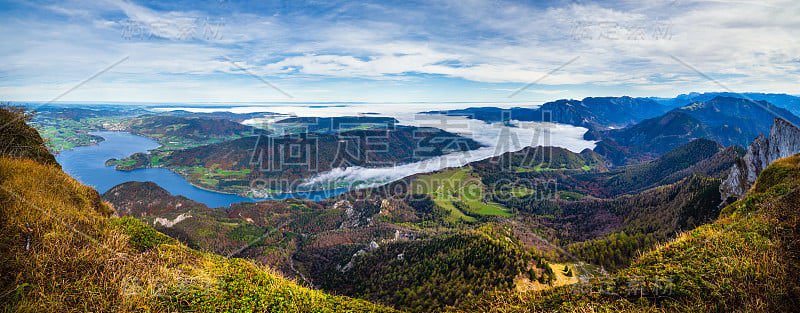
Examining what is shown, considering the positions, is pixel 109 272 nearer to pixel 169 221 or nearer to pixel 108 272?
pixel 108 272

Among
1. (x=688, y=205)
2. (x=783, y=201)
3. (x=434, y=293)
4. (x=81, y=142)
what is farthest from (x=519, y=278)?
(x=81, y=142)

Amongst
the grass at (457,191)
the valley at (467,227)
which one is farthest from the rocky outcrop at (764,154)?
the grass at (457,191)

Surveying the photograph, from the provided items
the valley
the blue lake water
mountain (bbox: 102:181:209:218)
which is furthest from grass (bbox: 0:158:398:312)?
the blue lake water

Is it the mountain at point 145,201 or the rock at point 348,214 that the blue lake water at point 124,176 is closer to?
the mountain at point 145,201

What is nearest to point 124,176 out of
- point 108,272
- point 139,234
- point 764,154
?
point 139,234

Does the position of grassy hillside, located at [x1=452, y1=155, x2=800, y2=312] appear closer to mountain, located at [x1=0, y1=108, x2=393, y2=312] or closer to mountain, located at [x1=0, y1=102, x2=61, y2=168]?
mountain, located at [x1=0, y1=108, x2=393, y2=312]

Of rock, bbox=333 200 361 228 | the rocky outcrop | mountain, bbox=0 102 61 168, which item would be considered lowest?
rock, bbox=333 200 361 228

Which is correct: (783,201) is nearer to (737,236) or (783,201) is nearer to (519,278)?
(737,236)
